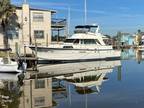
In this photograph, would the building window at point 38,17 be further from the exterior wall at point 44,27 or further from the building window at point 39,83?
the building window at point 39,83

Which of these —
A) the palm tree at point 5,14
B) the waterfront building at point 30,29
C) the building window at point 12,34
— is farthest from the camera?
the waterfront building at point 30,29

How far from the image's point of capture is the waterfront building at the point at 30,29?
59781 mm

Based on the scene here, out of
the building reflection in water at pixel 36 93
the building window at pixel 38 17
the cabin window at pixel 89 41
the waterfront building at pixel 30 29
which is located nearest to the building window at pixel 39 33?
the waterfront building at pixel 30 29

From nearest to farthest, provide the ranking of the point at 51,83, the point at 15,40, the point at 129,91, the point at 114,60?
the point at 129,91
the point at 51,83
the point at 15,40
the point at 114,60

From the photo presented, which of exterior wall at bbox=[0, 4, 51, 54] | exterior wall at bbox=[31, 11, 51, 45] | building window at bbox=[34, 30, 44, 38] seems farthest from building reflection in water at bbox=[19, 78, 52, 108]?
building window at bbox=[34, 30, 44, 38]

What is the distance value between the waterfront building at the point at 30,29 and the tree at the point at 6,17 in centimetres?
55

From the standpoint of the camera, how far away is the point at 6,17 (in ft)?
190

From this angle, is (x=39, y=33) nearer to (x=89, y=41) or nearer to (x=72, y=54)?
(x=72, y=54)

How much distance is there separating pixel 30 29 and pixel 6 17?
5.20 meters

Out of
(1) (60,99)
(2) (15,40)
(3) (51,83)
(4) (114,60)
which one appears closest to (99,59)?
(4) (114,60)

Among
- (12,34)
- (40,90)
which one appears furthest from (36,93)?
(12,34)

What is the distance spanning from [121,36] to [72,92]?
405 ft

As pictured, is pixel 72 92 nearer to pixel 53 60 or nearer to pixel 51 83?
pixel 51 83

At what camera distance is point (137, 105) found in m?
21.5
